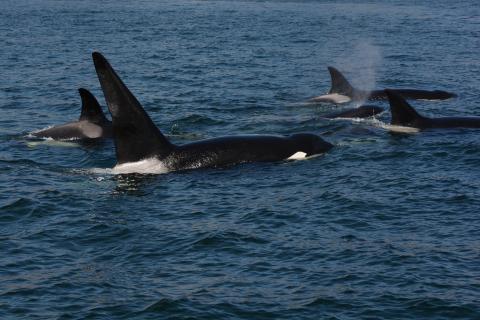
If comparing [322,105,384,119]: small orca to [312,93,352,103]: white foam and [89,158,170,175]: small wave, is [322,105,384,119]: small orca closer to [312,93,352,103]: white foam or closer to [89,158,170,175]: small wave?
[312,93,352,103]: white foam

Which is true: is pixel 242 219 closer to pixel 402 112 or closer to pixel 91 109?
pixel 91 109

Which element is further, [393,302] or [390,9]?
[390,9]

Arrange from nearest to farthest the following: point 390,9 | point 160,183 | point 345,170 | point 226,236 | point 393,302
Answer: point 393,302, point 226,236, point 160,183, point 345,170, point 390,9

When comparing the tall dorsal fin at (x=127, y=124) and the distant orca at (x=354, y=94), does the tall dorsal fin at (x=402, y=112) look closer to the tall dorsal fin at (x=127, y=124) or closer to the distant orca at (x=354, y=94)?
the distant orca at (x=354, y=94)

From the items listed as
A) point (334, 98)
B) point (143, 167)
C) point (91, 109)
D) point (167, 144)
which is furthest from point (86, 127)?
point (334, 98)

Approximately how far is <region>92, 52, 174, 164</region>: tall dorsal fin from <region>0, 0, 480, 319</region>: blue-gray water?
2.77 feet

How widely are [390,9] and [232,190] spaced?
2700 inches

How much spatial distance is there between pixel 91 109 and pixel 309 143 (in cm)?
774

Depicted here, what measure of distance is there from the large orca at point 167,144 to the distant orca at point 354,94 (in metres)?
11.6

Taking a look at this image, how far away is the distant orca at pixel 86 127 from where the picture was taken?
1100 inches

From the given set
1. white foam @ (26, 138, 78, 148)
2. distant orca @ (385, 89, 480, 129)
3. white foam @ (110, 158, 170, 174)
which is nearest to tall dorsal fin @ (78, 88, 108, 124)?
A: white foam @ (26, 138, 78, 148)

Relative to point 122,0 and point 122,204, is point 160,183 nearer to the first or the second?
point 122,204

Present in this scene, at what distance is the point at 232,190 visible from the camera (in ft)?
70.8

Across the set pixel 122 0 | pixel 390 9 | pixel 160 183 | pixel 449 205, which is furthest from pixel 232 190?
pixel 122 0
